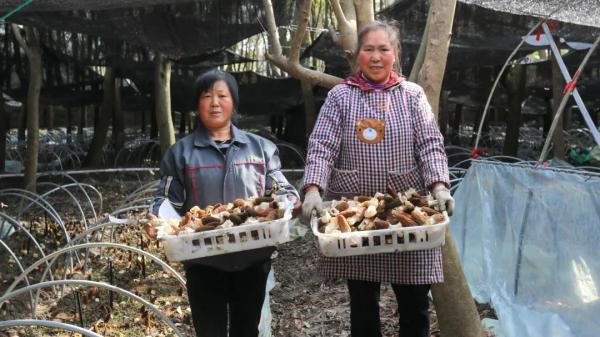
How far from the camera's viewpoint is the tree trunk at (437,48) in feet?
10.2

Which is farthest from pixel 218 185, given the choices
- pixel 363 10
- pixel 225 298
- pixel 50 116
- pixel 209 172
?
pixel 50 116

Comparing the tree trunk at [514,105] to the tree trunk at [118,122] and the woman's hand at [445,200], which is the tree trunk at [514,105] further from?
the woman's hand at [445,200]

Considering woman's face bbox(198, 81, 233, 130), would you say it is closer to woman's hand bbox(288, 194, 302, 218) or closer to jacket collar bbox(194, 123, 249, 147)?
jacket collar bbox(194, 123, 249, 147)

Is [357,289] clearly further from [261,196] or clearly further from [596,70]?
[596,70]

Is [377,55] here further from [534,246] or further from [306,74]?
[534,246]

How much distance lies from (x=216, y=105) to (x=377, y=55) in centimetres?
66

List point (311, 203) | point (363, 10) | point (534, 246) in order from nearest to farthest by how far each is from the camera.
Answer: point (311, 203) < point (363, 10) < point (534, 246)

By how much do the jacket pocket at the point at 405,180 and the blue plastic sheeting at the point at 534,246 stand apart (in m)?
1.19

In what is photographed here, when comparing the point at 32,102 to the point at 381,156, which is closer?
the point at 381,156

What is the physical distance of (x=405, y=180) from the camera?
2439mm

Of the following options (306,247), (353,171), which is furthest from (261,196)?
(306,247)

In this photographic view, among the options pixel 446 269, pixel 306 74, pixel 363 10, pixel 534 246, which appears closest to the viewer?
pixel 446 269

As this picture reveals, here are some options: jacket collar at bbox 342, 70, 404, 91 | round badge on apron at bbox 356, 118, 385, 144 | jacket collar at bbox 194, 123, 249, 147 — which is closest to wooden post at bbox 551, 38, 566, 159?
jacket collar at bbox 342, 70, 404, 91

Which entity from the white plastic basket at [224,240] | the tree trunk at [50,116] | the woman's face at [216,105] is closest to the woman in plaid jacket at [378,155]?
the white plastic basket at [224,240]
